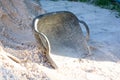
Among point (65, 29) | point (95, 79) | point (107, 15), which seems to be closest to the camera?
point (95, 79)

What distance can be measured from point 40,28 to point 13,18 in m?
0.56

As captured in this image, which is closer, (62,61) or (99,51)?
(62,61)

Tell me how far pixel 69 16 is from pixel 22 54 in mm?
1092

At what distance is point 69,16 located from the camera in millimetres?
4609

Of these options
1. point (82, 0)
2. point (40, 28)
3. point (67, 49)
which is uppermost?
point (40, 28)

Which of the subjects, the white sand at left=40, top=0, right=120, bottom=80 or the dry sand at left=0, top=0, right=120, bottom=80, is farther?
the white sand at left=40, top=0, right=120, bottom=80

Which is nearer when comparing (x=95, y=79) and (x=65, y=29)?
(x=95, y=79)

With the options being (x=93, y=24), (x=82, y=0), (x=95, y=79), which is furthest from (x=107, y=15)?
(x=95, y=79)

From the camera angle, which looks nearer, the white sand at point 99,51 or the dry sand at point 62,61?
the dry sand at point 62,61

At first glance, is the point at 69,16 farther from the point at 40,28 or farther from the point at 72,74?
the point at 72,74

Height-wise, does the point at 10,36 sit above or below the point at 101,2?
above

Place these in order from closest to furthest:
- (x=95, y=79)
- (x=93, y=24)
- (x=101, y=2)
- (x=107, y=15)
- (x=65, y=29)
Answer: (x=95, y=79) → (x=65, y=29) → (x=93, y=24) → (x=107, y=15) → (x=101, y=2)

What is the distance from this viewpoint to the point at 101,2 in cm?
762

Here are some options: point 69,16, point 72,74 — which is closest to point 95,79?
point 72,74
